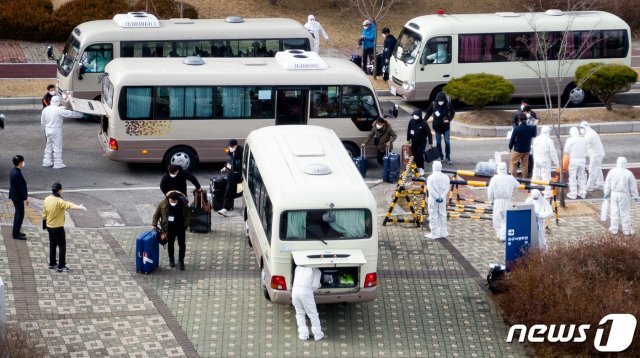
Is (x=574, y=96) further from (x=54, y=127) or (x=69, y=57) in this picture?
(x=54, y=127)

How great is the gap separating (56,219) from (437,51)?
50.4 feet

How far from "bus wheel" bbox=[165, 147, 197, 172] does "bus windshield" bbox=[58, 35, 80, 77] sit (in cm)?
534

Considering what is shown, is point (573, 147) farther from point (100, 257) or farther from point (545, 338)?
point (100, 257)

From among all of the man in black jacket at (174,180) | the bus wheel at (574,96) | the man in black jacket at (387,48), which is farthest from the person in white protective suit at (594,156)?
the man in black jacket at (387,48)

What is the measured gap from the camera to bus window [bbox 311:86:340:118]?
87.5 ft

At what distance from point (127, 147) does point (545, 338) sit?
11193 mm

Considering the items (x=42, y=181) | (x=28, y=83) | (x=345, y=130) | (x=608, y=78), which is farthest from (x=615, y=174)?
(x=28, y=83)

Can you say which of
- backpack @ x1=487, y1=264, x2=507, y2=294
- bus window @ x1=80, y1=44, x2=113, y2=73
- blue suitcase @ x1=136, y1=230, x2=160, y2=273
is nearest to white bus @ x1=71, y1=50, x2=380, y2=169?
bus window @ x1=80, y1=44, x2=113, y2=73

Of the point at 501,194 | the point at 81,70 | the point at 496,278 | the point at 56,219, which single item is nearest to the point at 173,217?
the point at 56,219

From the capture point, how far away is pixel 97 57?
30.2 m

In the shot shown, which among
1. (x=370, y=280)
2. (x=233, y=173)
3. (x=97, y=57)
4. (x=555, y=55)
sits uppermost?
(x=97, y=57)

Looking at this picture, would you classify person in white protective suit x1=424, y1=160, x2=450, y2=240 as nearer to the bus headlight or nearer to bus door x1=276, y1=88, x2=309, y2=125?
bus door x1=276, y1=88, x2=309, y2=125

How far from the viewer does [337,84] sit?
2666 cm

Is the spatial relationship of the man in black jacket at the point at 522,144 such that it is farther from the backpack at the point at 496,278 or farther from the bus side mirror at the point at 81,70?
the bus side mirror at the point at 81,70
